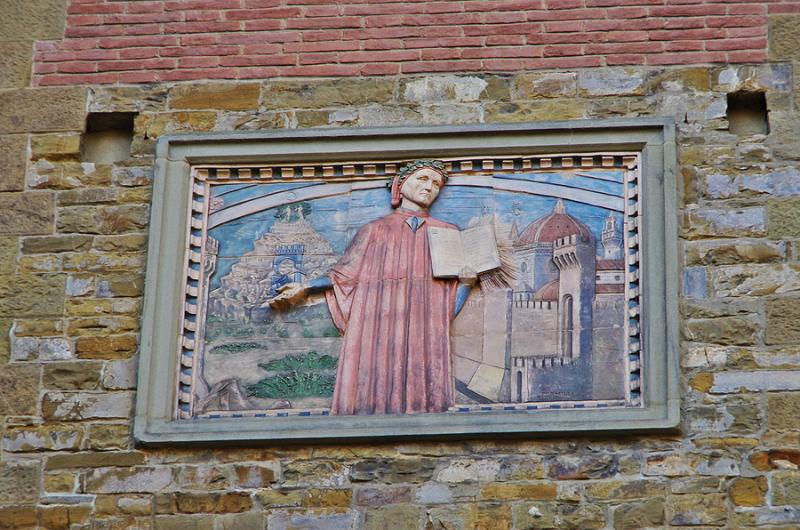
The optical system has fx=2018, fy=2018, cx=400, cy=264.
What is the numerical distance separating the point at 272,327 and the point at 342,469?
896 millimetres

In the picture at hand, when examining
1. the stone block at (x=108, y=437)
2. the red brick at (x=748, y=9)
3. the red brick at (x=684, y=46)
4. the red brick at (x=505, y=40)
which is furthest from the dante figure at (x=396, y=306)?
the red brick at (x=748, y=9)

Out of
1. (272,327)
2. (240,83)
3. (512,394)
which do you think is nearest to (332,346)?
(272,327)

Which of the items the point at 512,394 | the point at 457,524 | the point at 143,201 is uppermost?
the point at 143,201

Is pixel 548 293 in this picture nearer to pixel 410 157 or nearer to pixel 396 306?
pixel 396 306

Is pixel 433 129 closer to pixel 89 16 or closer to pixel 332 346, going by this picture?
pixel 332 346

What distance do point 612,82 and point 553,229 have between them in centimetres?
84

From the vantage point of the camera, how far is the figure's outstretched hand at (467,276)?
387 inches

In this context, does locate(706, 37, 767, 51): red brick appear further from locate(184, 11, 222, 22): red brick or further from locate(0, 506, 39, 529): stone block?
locate(0, 506, 39, 529): stone block

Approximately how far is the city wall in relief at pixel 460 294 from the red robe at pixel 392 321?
0.9 inches

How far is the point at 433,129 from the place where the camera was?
10.1 m

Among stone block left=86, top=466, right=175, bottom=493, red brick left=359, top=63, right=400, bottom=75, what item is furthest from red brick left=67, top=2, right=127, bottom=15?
stone block left=86, top=466, right=175, bottom=493

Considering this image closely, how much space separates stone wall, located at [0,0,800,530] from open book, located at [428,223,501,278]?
0.60 meters

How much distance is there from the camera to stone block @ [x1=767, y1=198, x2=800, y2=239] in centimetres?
967

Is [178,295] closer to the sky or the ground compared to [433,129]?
closer to the ground
